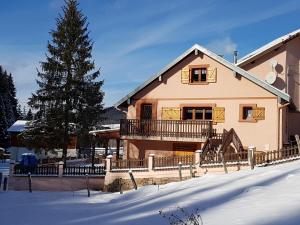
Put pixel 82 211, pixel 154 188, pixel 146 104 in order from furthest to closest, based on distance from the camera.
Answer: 1. pixel 146 104
2. pixel 154 188
3. pixel 82 211

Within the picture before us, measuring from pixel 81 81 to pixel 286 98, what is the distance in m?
15.7

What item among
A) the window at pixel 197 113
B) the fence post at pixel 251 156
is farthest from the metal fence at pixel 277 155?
the window at pixel 197 113

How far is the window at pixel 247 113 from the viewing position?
81.7 feet

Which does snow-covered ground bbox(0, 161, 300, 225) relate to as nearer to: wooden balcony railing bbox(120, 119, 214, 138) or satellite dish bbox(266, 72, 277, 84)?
wooden balcony railing bbox(120, 119, 214, 138)

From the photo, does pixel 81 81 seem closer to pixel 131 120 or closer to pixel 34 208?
pixel 131 120

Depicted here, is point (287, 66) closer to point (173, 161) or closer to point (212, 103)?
point (212, 103)

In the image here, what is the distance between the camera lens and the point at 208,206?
1067cm

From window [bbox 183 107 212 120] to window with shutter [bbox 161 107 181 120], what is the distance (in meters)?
0.45

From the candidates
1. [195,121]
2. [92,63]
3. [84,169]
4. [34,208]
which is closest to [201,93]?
[195,121]

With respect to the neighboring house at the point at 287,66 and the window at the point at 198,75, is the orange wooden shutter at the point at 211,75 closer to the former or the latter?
the window at the point at 198,75

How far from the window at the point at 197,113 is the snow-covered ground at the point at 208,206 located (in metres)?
9.14

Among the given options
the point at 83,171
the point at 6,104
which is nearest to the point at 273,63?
the point at 83,171

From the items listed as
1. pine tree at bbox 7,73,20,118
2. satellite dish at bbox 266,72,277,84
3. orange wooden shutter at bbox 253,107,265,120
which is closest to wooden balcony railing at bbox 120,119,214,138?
orange wooden shutter at bbox 253,107,265,120

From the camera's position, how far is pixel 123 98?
27891 millimetres
